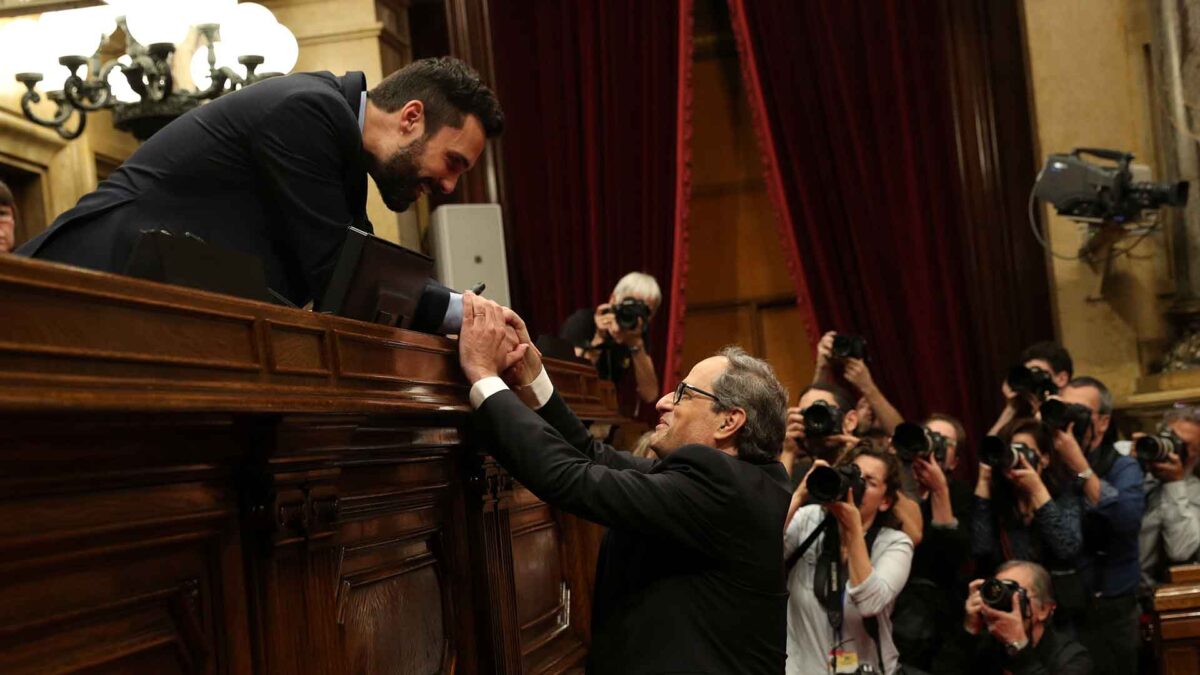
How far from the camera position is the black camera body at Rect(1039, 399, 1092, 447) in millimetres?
4180

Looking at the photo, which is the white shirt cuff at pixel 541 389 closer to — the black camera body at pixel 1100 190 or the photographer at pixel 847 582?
the photographer at pixel 847 582

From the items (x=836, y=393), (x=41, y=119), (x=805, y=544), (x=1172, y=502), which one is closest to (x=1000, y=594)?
(x=805, y=544)

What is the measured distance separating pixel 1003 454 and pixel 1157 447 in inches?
23.8

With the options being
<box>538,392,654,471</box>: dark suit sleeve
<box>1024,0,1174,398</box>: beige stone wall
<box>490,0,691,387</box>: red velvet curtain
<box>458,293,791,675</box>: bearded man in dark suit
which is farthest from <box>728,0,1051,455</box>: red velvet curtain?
<box>458,293,791,675</box>: bearded man in dark suit

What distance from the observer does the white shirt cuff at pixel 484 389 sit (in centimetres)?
207

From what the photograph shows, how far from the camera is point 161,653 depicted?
1.37 m

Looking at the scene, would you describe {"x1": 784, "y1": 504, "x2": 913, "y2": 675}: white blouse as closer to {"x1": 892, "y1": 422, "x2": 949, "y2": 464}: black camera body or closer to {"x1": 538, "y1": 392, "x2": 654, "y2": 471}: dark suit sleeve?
{"x1": 892, "y1": 422, "x2": 949, "y2": 464}: black camera body

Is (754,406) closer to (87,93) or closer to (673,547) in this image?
(673,547)

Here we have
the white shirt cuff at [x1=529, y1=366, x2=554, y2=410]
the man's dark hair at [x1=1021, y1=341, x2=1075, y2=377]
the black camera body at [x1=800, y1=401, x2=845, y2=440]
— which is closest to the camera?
the white shirt cuff at [x1=529, y1=366, x2=554, y2=410]

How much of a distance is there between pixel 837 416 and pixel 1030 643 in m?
0.76

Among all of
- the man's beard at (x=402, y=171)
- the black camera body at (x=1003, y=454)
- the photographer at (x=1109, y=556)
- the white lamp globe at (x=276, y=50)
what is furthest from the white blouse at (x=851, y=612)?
the white lamp globe at (x=276, y=50)

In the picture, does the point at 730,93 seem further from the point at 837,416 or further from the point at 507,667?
the point at 507,667

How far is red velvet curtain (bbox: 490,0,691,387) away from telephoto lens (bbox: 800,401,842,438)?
2265 mm

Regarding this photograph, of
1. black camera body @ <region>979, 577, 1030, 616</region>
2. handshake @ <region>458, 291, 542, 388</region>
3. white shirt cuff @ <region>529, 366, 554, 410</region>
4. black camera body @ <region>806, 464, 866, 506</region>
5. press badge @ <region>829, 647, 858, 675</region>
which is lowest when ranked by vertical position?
press badge @ <region>829, 647, 858, 675</region>
